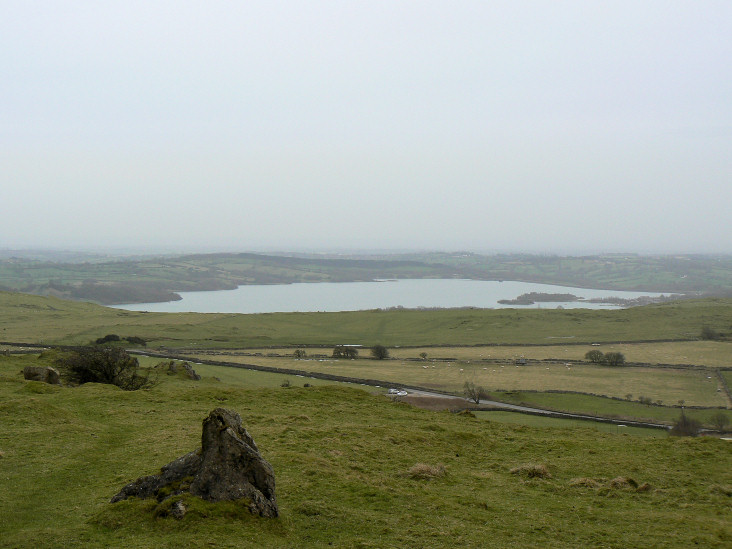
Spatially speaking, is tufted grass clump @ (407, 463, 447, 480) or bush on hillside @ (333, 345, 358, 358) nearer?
tufted grass clump @ (407, 463, 447, 480)

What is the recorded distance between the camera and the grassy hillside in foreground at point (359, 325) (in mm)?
79125

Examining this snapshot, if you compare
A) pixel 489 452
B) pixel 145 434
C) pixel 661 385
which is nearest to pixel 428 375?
pixel 661 385

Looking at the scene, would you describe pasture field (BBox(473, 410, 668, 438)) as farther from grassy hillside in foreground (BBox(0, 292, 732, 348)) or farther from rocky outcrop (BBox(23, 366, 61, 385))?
grassy hillside in foreground (BBox(0, 292, 732, 348))

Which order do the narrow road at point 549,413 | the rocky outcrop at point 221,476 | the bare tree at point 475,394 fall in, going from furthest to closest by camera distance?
the bare tree at point 475,394, the narrow road at point 549,413, the rocky outcrop at point 221,476

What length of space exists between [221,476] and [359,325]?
87.2 metres

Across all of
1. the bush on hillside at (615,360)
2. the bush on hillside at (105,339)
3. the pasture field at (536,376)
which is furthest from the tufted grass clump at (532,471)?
the bush on hillside at (105,339)

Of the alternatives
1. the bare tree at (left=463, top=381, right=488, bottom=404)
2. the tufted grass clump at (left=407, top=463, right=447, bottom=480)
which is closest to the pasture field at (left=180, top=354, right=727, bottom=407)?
the bare tree at (left=463, top=381, right=488, bottom=404)

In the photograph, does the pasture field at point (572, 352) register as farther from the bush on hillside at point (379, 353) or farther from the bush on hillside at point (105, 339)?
the bush on hillside at point (105, 339)

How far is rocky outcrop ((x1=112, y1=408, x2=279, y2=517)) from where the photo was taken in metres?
11.4

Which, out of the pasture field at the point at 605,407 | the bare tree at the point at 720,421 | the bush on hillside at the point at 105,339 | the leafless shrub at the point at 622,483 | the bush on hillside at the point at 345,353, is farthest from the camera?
the bush on hillside at the point at 345,353

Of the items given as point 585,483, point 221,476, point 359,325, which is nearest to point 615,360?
point 585,483

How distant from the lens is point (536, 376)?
172 feet

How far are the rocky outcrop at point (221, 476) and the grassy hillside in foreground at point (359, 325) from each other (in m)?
62.9

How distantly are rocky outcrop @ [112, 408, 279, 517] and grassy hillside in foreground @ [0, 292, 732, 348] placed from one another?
62871 millimetres
